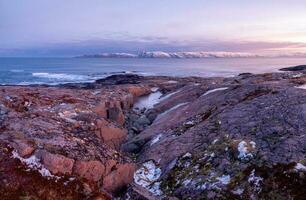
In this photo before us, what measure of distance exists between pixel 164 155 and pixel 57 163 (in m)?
8.67

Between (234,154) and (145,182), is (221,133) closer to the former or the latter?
(234,154)

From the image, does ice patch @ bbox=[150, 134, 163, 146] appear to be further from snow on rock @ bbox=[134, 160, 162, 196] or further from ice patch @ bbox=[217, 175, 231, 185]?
ice patch @ bbox=[217, 175, 231, 185]

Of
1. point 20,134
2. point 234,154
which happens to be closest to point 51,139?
point 20,134

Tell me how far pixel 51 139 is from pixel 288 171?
10.4 meters

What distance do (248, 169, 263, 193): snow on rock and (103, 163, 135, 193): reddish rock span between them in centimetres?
550

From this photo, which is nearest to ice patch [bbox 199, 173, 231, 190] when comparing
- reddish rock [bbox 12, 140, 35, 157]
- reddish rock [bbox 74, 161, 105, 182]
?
reddish rock [bbox 74, 161, 105, 182]

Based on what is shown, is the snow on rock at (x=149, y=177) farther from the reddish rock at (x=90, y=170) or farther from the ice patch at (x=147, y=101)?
the ice patch at (x=147, y=101)

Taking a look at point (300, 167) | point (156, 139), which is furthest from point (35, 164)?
point (156, 139)

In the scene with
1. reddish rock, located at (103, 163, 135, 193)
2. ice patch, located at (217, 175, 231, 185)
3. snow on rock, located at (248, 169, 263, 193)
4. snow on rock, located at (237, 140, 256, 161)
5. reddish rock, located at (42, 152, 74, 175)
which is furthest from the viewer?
snow on rock, located at (237, 140, 256, 161)

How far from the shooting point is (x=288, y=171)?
54.5 ft

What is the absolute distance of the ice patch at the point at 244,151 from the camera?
18562 mm

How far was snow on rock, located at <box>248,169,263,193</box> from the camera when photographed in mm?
16295

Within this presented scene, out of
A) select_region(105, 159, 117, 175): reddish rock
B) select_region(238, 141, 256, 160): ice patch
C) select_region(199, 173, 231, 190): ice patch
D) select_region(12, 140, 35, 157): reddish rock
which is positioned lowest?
select_region(199, 173, 231, 190): ice patch

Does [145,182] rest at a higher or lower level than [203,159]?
lower
